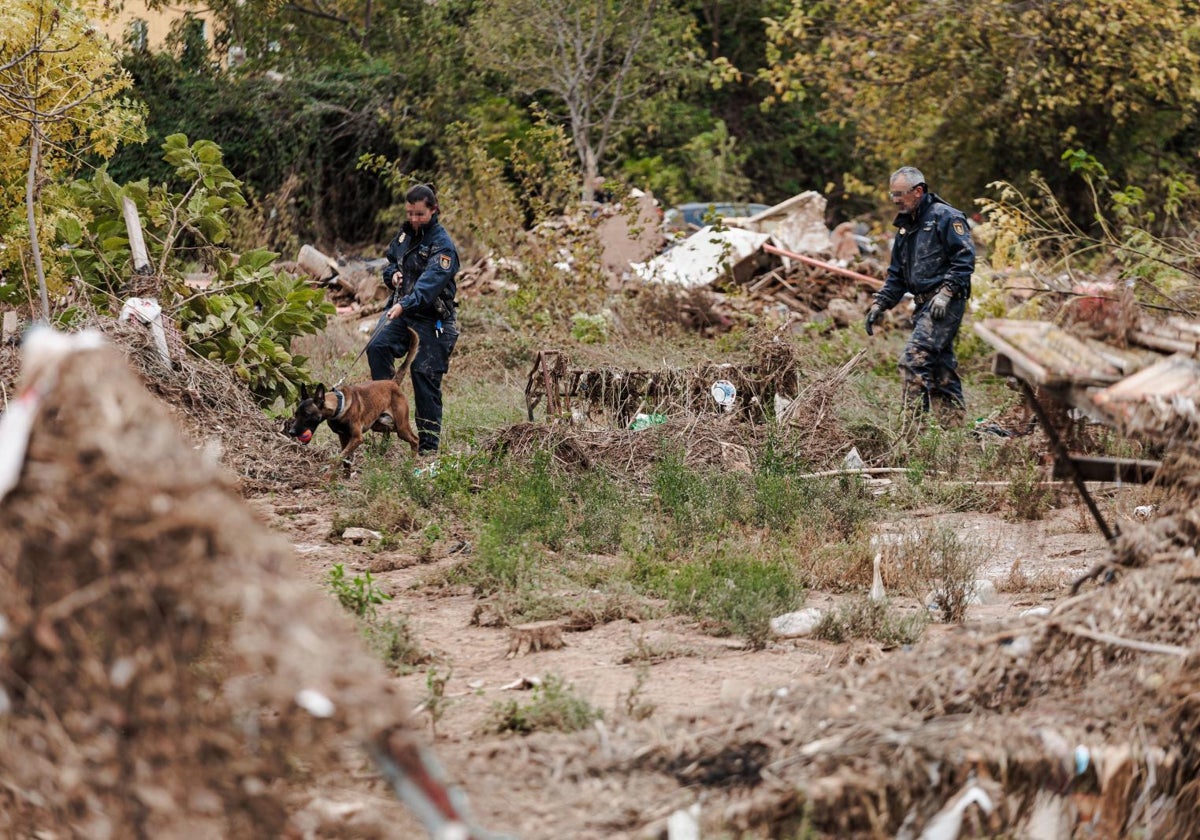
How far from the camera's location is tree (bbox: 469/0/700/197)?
22.8 metres

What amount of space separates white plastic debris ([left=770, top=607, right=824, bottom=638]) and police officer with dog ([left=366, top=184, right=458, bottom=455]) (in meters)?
4.40

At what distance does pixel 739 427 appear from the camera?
32.6 feet

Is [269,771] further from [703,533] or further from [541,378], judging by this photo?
[541,378]

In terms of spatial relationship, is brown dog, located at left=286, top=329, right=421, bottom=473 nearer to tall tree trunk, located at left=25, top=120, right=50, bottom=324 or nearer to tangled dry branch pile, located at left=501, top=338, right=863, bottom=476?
tangled dry branch pile, located at left=501, top=338, right=863, bottom=476

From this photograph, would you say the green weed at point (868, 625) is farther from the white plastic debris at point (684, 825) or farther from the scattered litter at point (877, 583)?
the white plastic debris at point (684, 825)

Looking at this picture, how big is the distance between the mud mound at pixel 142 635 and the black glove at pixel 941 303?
8066 millimetres

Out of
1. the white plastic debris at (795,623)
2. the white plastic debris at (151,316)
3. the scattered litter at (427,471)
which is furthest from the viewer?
the white plastic debris at (151,316)

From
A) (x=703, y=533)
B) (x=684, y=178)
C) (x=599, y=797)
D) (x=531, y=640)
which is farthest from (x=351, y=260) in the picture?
(x=599, y=797)

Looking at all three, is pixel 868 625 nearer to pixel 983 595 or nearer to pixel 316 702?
pixel 983 595

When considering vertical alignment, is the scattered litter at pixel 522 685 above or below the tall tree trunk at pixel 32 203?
below

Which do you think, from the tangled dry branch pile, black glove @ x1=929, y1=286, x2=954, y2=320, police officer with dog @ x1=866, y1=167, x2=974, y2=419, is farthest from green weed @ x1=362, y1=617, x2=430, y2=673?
black glove @ x1=929, y1=286, x2=954, y2=320

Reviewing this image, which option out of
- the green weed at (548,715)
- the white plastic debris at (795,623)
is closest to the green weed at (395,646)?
the green weed at (548,715)

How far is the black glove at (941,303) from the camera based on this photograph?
1045cm

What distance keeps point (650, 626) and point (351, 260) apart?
16624mm
